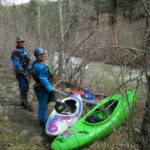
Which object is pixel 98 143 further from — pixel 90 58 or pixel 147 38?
pixel 90 58

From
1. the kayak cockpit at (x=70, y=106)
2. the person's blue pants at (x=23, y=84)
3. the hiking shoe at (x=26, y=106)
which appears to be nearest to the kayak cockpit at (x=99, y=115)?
the kayak cockpit at (x=70, y=106)

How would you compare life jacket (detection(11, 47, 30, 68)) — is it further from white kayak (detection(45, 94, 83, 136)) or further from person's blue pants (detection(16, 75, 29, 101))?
white kayak (detection(45, 94, 83, 136))

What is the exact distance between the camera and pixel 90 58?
395 inches

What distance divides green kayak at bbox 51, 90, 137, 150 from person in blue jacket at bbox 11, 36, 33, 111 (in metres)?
1.62

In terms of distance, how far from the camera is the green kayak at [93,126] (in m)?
5.84

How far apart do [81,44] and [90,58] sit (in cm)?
56

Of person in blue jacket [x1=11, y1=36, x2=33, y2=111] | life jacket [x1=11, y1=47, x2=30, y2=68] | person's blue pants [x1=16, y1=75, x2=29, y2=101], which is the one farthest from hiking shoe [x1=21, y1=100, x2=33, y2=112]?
life jacket [x1=11, y1=47, x2=30, y2=68]

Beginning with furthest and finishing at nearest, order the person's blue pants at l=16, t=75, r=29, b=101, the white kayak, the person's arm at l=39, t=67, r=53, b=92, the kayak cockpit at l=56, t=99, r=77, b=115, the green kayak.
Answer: the person's blue pants at l=16, t=75, r=29, b=101
the kayak cockpit at l=56, t=99, r=77, b=115
the white kayak
the person's arm at l=39, t=67, r=53, b=92
the green kayak

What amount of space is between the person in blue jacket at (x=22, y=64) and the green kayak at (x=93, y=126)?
1.62 m

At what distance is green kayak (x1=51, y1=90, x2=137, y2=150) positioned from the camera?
5840 millimetres

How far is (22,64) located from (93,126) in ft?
7.41

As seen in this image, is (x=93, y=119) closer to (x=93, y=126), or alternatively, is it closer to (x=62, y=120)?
(x=93, y=126)

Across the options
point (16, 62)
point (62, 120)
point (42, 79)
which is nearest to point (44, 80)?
point (42, 79)

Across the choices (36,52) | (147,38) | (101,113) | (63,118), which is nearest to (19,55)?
(36,52)
